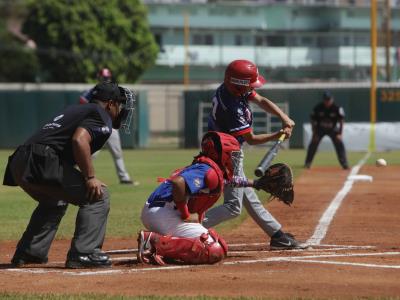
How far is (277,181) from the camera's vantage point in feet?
31.9

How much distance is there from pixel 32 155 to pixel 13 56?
55.9 meters

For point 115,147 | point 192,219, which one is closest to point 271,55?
point 115,147

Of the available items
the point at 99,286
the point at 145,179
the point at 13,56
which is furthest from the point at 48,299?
the point at 13,56

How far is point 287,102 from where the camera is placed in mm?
40375

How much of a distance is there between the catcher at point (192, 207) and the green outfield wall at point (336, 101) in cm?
3040

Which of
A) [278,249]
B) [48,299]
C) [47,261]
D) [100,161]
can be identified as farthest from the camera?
[100,161]

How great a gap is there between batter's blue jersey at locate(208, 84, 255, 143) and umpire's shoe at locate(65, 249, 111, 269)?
193 centimetres

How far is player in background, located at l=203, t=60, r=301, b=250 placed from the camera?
10047 mm

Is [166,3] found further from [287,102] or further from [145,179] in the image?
[145,179]

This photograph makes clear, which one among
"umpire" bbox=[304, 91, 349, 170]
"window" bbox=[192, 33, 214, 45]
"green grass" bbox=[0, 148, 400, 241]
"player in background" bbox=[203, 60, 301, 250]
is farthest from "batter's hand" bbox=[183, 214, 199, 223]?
"window" bbox=[192, 33, 214, 45]

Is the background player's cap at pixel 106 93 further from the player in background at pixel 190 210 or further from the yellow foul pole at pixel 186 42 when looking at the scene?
the yellow foul pole at pixel 186 42

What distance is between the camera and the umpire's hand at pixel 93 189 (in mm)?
8938

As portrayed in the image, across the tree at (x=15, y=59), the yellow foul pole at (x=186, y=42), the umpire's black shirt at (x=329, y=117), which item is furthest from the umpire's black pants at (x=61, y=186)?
the tree at (x=15, y=59)

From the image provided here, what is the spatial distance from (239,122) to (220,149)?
89cm
